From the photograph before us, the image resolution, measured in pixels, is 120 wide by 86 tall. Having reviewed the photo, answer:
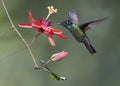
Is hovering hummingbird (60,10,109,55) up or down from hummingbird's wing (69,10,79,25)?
down

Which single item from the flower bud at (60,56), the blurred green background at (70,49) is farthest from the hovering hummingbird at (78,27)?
the blurred green background at (70,49)

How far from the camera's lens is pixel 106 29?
3.34 metres

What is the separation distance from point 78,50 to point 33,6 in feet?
1.71

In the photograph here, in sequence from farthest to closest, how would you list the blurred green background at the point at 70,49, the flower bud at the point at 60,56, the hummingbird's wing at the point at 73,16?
the blurred green background at the point at 70,49, the hummingbird's wing at the point at 73,16, the flower bud at the point at 60,56

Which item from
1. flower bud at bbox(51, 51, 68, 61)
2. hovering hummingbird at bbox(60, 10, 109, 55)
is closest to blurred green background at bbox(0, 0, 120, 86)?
hovering hummingbird at bbox(60, 10, 109, 55)

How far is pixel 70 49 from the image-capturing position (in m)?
3.29

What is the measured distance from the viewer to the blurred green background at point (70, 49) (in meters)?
3.21

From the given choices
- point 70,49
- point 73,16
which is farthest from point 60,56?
point 70,49

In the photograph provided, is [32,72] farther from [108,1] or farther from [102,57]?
[108,1]

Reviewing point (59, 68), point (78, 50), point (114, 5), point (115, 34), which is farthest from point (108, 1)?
point (59, 68)

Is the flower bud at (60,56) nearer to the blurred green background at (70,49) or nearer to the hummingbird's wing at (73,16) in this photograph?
the hummingbird's wing at (73,16)

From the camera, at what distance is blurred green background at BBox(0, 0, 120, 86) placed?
3215mm

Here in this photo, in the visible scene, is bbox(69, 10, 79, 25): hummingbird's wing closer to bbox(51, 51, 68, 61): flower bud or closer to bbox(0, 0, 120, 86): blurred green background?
bbox(51, 51, 68, 61): flower bud

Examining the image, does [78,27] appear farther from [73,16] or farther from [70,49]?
[70,49]
